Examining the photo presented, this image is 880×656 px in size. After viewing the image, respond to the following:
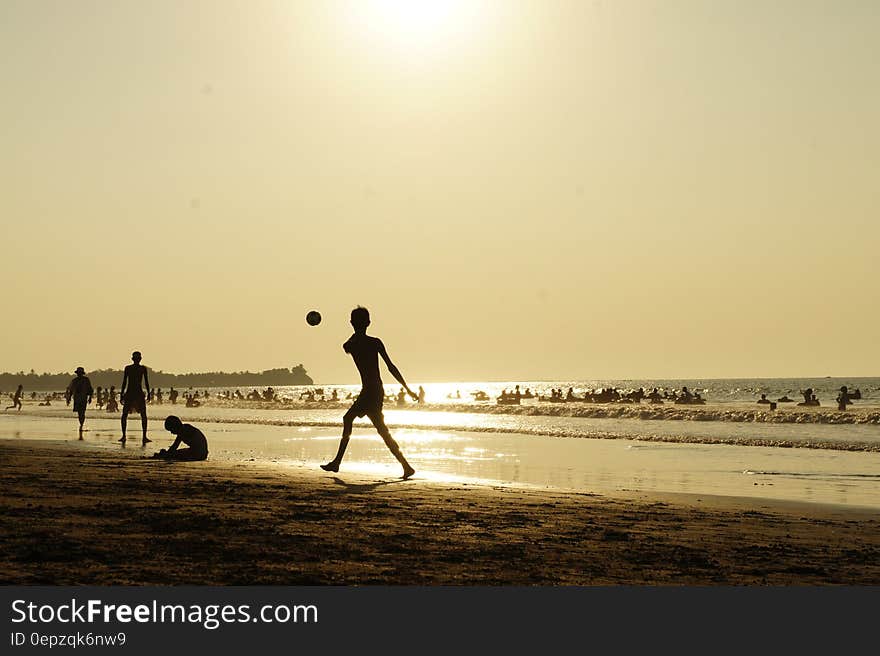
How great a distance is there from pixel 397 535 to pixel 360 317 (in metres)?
6.55

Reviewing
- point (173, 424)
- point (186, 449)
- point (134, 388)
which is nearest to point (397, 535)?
point (173, 424)

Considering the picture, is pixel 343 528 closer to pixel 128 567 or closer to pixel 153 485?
pixel 128 567

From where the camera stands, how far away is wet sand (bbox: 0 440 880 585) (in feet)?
24.6

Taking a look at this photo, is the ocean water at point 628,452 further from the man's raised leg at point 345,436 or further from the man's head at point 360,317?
the man's head at point 360,317

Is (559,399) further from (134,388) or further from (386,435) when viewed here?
(386,435)

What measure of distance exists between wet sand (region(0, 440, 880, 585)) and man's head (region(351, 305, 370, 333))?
2.41m

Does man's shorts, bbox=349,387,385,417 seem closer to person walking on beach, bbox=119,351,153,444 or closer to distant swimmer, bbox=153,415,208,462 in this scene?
distant swimmer, bbox=153,415,208,462

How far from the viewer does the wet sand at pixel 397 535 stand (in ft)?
24.6

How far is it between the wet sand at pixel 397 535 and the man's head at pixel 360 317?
2414mm

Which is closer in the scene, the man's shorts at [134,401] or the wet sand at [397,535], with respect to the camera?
the wet sand at [397,535]

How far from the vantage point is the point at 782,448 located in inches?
1150

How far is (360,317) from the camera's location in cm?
1562

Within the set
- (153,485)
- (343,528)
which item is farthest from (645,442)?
(343,528)

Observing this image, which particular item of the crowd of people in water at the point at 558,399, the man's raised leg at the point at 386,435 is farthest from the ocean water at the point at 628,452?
the crowd of people in water at the point at 558,399
